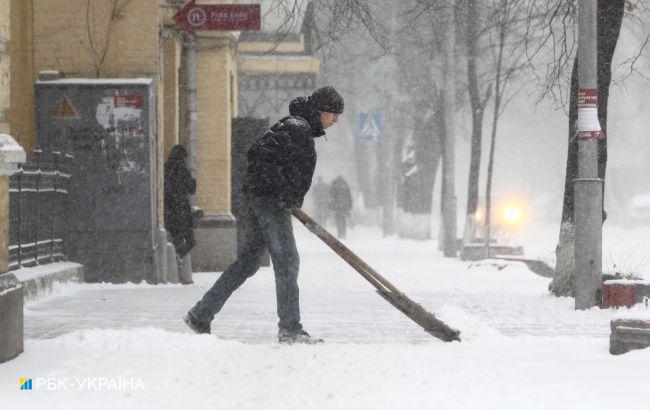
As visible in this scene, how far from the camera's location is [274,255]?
720 centimetres

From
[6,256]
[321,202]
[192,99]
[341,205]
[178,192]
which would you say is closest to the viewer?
[6,256]

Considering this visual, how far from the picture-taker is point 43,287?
35.2ft

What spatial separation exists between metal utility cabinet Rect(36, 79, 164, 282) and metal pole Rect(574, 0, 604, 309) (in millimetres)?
5529

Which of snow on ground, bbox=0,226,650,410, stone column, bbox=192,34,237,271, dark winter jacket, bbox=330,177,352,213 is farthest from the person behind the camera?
dark winter jacket, bbox=330,177,352,213

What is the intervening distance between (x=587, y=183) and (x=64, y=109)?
6.48m

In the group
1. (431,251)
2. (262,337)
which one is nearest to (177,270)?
(262,337)

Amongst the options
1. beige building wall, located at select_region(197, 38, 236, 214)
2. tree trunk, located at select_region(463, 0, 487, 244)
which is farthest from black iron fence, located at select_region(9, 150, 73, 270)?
tree trunk, located at select_region(463, 0, 487, 244)

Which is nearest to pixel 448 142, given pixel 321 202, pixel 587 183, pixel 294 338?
pixel 587 183

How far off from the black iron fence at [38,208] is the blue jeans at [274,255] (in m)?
4.10

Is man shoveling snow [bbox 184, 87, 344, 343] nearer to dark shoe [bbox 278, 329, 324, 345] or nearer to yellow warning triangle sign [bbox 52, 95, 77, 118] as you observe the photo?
dark shoe [bbox 278, 329, 324, 345]

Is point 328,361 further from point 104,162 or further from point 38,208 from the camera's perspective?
point 104,162

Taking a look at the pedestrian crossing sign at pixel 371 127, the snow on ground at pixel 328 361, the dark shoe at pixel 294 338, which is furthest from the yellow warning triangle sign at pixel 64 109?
the pedestrian crossing sign at pixel 371 127

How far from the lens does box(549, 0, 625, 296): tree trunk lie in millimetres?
11250

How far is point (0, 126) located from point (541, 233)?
3510 cm
